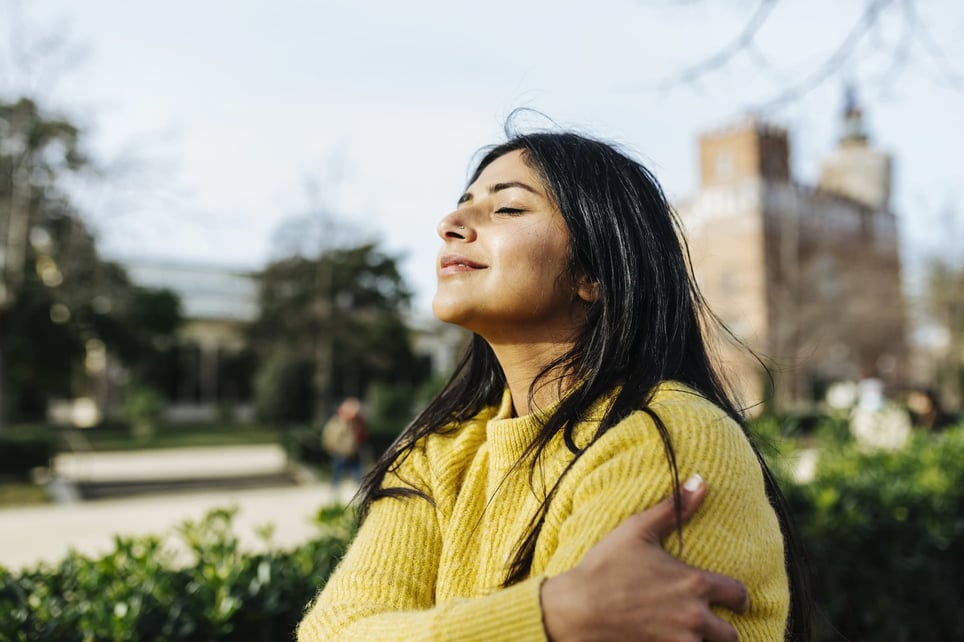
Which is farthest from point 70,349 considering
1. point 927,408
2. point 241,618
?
point 241,618

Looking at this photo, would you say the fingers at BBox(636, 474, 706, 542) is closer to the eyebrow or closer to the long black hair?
the long black hair

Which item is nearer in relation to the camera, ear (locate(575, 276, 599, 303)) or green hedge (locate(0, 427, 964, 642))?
ear (locate(575, 276, 599, 303))

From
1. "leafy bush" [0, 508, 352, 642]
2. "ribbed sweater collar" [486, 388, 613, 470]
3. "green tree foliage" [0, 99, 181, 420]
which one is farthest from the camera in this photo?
Result: "green tree foliage" [0, 99, 181, 420]

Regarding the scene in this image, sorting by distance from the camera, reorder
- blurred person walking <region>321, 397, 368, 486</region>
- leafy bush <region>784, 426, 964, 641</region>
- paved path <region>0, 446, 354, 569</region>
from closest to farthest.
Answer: leafy bush <region>784, 426, 964, 641</region>, paved path <region>0, 446, 354, 569</region>, blurred person walking <region>321, 397, 368, 486</region>

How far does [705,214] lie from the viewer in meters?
39.8

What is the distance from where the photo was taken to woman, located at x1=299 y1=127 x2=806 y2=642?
1.23 m

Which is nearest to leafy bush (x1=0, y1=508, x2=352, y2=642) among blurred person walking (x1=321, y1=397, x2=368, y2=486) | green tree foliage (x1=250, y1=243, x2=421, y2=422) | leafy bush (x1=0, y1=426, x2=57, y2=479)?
blurred person walking (x1=321, y1=397, x2=368, y2=486)

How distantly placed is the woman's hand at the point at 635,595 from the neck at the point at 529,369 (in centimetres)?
54

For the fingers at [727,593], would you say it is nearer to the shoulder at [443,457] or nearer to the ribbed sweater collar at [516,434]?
the ribbed sweater collar at [516,434]

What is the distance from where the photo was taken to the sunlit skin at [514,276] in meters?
1.71

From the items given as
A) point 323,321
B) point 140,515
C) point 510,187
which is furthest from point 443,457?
point 323,321

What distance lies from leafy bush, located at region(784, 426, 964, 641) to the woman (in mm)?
2535

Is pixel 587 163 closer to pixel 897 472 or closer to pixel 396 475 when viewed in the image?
pixel 396 475

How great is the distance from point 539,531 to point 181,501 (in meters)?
12.3
